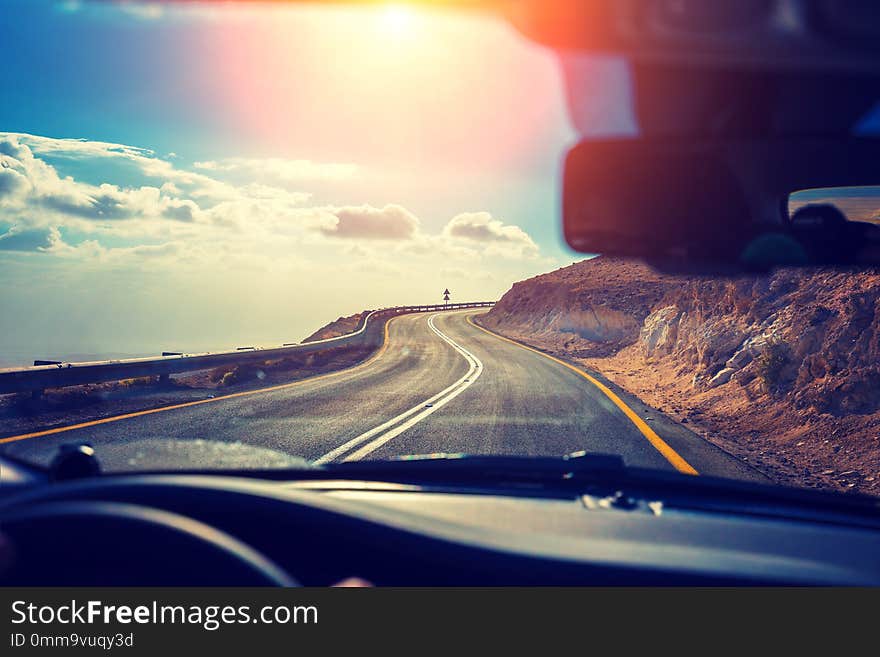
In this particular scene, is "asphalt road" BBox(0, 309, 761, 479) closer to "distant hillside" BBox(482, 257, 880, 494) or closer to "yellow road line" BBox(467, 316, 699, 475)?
"yellow road line" BBox(467, 316, 699, 475)

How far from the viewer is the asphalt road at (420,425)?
23.9 ft

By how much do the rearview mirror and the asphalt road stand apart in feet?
9.47

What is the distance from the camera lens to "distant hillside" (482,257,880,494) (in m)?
7.86

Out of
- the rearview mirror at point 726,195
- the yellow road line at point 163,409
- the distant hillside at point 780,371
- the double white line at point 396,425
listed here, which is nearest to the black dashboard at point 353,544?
the rearview mirror at point 726,195

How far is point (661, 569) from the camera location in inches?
79.0

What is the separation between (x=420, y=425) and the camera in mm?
9188

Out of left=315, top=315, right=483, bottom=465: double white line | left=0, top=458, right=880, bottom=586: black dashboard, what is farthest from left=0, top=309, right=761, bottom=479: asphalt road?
left=0, top=458, right=880, bottom=586: black dashboard

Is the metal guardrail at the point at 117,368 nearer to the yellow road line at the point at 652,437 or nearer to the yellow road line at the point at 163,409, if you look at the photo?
the yellow road line at the point at 163,409

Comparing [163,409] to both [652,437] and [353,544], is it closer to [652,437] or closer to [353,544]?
[652,437]

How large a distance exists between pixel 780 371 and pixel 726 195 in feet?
27.7

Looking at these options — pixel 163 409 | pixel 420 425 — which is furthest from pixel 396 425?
pixel 163 409
